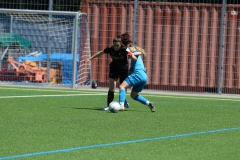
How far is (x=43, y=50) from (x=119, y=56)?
832 centimetres

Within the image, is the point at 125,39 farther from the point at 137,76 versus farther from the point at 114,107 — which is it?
the point at 114,107

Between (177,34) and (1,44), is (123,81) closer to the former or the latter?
(177,34)

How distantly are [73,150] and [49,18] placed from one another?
47.3 ft

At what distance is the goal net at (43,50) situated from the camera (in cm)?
2184

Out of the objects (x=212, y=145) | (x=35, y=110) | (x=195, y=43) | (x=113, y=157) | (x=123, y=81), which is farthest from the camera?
(x=195, y=43)

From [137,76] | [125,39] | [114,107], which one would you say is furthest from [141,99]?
[125,39]

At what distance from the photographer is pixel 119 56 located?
14.3 meters

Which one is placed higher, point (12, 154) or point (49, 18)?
point (49, 18)

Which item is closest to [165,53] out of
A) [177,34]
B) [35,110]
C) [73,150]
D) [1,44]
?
[177,34]

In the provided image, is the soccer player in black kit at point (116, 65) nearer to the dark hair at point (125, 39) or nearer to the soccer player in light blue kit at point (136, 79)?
the dark hair at point (125, 39)

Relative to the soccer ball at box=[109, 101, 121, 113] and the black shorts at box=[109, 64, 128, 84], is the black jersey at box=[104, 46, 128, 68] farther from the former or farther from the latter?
the soccer ball at box=[109, 101, 121, 113]

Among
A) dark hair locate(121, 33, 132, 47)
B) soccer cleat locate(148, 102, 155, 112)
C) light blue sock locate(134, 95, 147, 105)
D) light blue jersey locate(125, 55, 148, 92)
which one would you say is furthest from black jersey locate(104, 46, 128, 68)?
soccer cleat locate(148, 102, 155, 112)

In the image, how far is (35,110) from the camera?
43.0 ft

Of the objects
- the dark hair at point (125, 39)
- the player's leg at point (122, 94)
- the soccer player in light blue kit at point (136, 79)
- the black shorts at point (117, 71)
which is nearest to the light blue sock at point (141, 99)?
the soccer player in light blue kit at point (136, 79)
